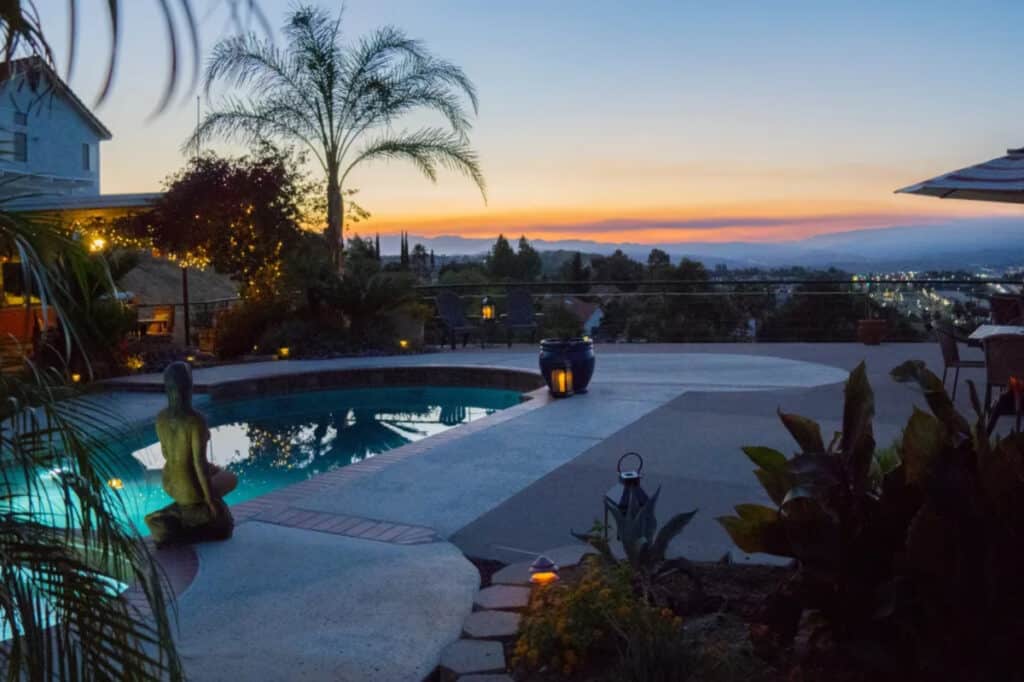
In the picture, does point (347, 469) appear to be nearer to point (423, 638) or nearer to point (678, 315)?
point (423, 638)

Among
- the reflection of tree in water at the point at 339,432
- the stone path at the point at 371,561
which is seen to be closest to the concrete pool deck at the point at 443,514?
the stone path at the point at 371,561

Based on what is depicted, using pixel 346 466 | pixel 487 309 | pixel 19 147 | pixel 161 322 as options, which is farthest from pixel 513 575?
pixel 161 322

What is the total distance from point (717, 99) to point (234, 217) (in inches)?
287

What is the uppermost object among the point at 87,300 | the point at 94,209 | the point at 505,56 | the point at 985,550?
the point at 505,56

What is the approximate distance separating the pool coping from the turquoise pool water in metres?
0.15

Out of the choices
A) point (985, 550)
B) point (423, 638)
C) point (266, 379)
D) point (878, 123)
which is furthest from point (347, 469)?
point (878, 123)

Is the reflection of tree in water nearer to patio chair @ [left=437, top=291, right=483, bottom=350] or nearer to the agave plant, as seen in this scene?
patio chair @ [left=437, top=291, right=483, bottom=350]

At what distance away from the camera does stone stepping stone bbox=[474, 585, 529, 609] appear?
3.22 meters

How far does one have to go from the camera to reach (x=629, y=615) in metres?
2.63

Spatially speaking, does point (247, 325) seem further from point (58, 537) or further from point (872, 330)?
point (58, 537)

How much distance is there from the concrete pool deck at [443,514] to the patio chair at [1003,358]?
76 cm

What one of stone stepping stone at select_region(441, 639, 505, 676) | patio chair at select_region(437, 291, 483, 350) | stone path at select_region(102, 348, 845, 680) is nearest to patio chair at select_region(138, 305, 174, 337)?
patio chair at select_region(437, 291, 483, 350)

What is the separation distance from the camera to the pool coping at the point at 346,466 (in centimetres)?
405

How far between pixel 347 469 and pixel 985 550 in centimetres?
425
